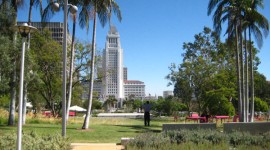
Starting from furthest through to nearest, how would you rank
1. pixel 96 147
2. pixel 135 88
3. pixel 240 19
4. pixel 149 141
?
pixel 135 88, pixel 240 19, pixel 96 147, pixel 149 141

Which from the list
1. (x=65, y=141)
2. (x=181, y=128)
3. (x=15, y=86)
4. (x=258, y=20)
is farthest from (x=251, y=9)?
(x=65, y=141)

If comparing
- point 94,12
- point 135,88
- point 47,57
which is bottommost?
point 47,57

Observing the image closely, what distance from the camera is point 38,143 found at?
1028 cm

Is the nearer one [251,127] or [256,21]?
[251,127]

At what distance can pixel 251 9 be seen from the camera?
971 inches

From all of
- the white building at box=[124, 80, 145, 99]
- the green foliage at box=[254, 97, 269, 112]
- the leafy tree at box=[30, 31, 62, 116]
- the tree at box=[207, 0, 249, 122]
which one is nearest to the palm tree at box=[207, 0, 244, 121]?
the tree at box=[207, 0, 249, 122]

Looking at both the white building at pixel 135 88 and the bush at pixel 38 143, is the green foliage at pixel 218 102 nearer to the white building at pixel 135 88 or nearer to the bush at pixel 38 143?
the bush at pixel 38 143

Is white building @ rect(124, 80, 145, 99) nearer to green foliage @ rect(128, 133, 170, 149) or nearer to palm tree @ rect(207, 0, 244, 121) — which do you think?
palm tree @ rect(207, 0, 244, 121)

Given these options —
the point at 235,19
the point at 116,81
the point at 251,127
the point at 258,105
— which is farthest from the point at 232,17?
the point at 116,81

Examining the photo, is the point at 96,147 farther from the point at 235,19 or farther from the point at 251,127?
the point at 235,19

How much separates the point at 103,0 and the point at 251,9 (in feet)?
36.7

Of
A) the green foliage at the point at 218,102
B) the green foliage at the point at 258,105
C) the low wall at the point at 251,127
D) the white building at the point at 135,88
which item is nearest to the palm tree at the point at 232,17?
the green foliage at the point at 218,102

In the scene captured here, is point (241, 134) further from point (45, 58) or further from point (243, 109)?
point (45, 58)

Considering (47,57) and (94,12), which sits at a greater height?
(94,12)
